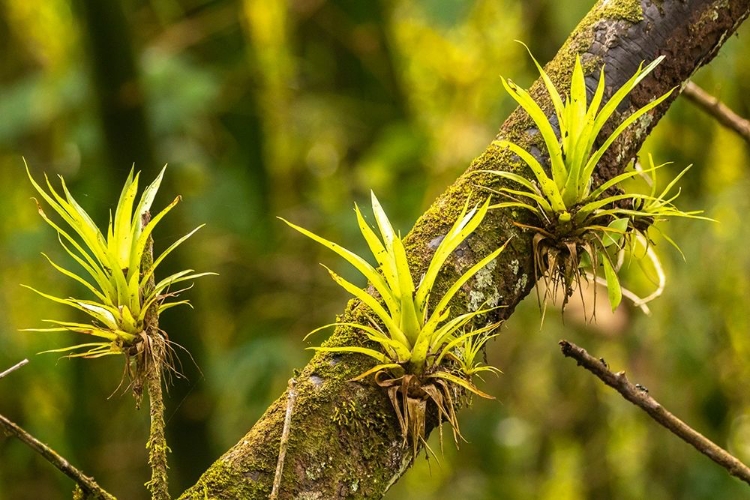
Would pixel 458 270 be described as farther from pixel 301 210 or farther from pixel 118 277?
pixel 301 210

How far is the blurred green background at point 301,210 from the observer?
5.72 ft

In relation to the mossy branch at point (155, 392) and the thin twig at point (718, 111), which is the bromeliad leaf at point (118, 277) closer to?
the mossy branch at point (155, 392)

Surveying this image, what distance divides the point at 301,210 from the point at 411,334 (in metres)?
1.64

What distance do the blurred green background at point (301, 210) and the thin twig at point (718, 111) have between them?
71 cm

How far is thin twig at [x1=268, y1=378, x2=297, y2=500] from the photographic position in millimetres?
489

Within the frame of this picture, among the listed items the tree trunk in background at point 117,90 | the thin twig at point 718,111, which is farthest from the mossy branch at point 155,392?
the tree trunk in background at point 117,90

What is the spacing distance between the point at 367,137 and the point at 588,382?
3.19 feet

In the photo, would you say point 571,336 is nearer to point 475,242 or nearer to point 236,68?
point 236,68

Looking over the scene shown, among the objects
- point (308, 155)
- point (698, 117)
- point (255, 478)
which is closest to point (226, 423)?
point (308, 155)

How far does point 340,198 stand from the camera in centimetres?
220

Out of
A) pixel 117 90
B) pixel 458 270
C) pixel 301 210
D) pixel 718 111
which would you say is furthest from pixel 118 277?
pixel 301 210

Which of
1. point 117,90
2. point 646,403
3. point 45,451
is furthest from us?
point 117,90

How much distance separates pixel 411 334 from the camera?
1.72 ft

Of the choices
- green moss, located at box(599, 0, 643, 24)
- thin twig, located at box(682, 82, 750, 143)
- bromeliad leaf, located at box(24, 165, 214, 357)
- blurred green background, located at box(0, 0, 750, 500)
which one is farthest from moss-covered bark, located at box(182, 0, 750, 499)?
blurred green background, located at box(0, 0, 750, 500)
